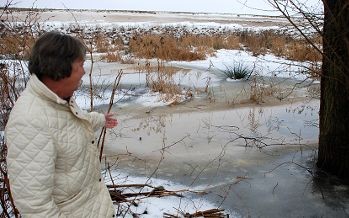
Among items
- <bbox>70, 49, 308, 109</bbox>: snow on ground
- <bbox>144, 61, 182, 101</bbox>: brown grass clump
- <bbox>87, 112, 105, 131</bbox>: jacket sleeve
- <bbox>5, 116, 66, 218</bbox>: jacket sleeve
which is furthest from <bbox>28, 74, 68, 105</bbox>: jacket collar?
<bbox>144, 61, 182, 101</bbox>: brown grass clump

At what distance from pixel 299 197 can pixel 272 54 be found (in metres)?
10.6

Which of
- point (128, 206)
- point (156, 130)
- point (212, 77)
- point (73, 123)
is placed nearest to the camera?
point (73, 123)

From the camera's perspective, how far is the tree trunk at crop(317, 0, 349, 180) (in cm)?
383

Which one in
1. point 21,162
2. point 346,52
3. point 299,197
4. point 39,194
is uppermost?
point 346,52

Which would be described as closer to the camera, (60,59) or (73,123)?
(60,59)

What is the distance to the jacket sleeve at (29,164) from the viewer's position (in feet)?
5.85

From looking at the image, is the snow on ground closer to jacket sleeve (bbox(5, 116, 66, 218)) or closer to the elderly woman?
the elderly woman

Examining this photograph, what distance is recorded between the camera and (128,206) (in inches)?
136

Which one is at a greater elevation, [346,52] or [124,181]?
[346,52]

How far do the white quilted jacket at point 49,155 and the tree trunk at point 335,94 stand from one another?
2.62 meters

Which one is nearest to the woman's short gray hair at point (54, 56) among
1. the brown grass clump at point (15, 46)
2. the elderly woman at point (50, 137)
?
the elderly woman at point (50, 137)

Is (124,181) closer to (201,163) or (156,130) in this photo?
(201,163)

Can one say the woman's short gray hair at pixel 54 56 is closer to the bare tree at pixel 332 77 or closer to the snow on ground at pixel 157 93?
the bare tree at pixel 332 77

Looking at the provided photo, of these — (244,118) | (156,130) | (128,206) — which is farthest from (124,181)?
(244,118)
